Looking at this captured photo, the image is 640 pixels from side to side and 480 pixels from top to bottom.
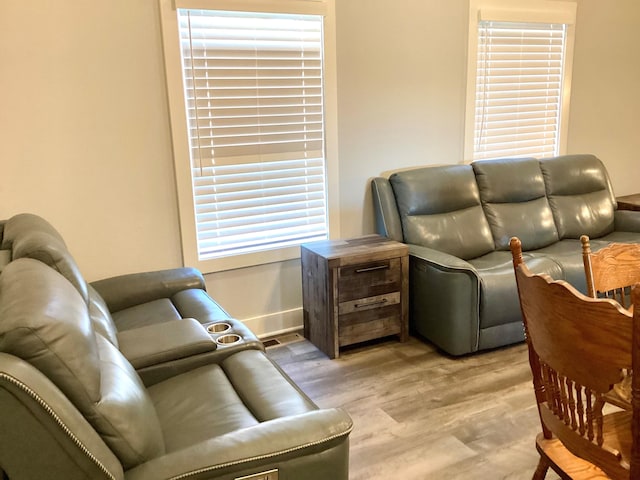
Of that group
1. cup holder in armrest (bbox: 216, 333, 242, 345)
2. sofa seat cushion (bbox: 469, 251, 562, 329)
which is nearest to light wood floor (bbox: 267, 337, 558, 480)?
sofa seat cushion (bbox: 469, 251, 562, 329)

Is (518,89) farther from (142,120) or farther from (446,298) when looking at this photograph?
(142,120)

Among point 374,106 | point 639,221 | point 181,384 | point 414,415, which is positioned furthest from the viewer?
point 639,221

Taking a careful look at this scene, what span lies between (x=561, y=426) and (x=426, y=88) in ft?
9.09

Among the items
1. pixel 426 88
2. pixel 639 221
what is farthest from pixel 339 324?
pixel 639 221

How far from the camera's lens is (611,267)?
1.89 meters

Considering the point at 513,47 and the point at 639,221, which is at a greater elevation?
the point at 513,47

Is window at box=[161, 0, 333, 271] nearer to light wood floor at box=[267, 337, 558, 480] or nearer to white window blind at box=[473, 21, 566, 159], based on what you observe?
light wood floor at box=[267, 337, 558, 480]

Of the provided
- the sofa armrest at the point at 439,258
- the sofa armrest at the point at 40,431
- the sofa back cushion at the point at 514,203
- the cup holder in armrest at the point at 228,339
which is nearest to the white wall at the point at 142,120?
the sofa back cushion at the point at 514,203

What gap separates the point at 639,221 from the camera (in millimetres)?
3949

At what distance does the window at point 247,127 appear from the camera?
3034mm

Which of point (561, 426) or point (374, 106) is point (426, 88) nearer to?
point (374, 106)

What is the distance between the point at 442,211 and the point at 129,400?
8.51 ft

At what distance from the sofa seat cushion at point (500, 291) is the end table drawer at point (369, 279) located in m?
0.48

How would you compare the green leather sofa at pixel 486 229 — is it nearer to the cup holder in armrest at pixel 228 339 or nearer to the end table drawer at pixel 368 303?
the end table drawer at pixel 368 303
